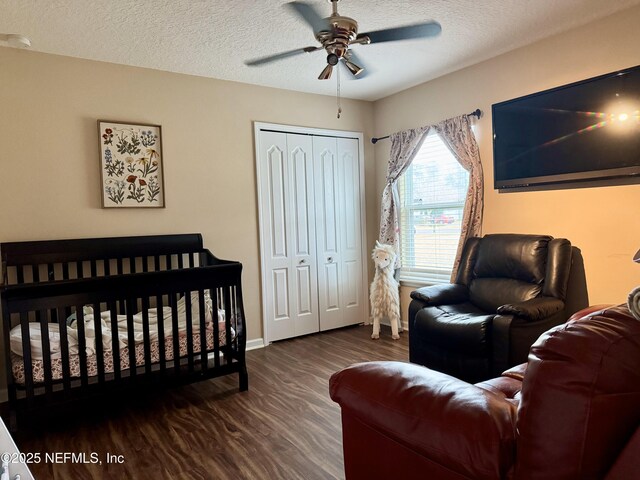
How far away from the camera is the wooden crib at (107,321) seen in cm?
244

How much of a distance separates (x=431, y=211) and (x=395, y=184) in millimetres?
518

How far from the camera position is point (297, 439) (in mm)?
2398

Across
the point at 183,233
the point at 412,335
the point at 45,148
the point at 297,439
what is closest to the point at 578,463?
the point at 297,439

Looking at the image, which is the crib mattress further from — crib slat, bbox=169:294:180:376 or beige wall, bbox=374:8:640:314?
beige wall, bbox=374:8:640:314

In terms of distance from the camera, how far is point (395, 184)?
462cm

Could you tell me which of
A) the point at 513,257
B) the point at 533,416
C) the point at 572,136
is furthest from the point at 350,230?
the point at 533,416

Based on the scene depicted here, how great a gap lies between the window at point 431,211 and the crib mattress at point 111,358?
85.8 inches

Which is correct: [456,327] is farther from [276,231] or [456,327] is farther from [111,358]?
[111,358]

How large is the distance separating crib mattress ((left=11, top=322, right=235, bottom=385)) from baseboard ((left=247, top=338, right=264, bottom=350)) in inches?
39.0

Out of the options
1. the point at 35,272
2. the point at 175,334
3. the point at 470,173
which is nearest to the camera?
the point at 175,334

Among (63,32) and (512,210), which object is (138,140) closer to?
(63,32)

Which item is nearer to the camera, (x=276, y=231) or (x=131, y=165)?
(x=131, y=165)

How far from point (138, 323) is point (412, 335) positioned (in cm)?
202

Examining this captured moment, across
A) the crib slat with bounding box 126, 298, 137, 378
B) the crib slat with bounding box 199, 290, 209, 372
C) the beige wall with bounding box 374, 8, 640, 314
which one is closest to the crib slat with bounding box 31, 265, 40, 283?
the crib slat with bounding box 126, 298, 137, 378
